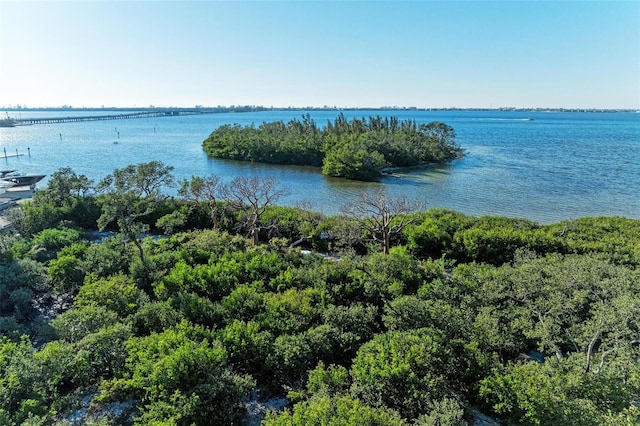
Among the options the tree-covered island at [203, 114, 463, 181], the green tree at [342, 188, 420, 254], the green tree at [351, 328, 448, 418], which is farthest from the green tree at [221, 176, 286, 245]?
the tree-covered island at [203, 114, 463, 181]

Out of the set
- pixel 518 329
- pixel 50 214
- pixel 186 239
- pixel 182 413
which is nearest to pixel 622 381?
pixel 518 329

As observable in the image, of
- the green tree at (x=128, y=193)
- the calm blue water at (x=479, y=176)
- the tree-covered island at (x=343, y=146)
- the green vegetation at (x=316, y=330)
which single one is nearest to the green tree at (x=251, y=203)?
the green vegetation at (x=316, y=330)

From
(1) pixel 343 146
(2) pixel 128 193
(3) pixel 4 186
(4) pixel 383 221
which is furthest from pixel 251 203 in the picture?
(1) pixel 343 146

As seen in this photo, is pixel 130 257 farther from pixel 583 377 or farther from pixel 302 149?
pixel 302 149

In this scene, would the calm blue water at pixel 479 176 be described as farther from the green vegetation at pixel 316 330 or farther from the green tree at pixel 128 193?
the green vegetation at pixel 316 330

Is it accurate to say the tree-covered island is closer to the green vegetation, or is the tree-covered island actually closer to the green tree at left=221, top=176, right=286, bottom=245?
the green tree at left=221, top=176, right=286, bottom=245
